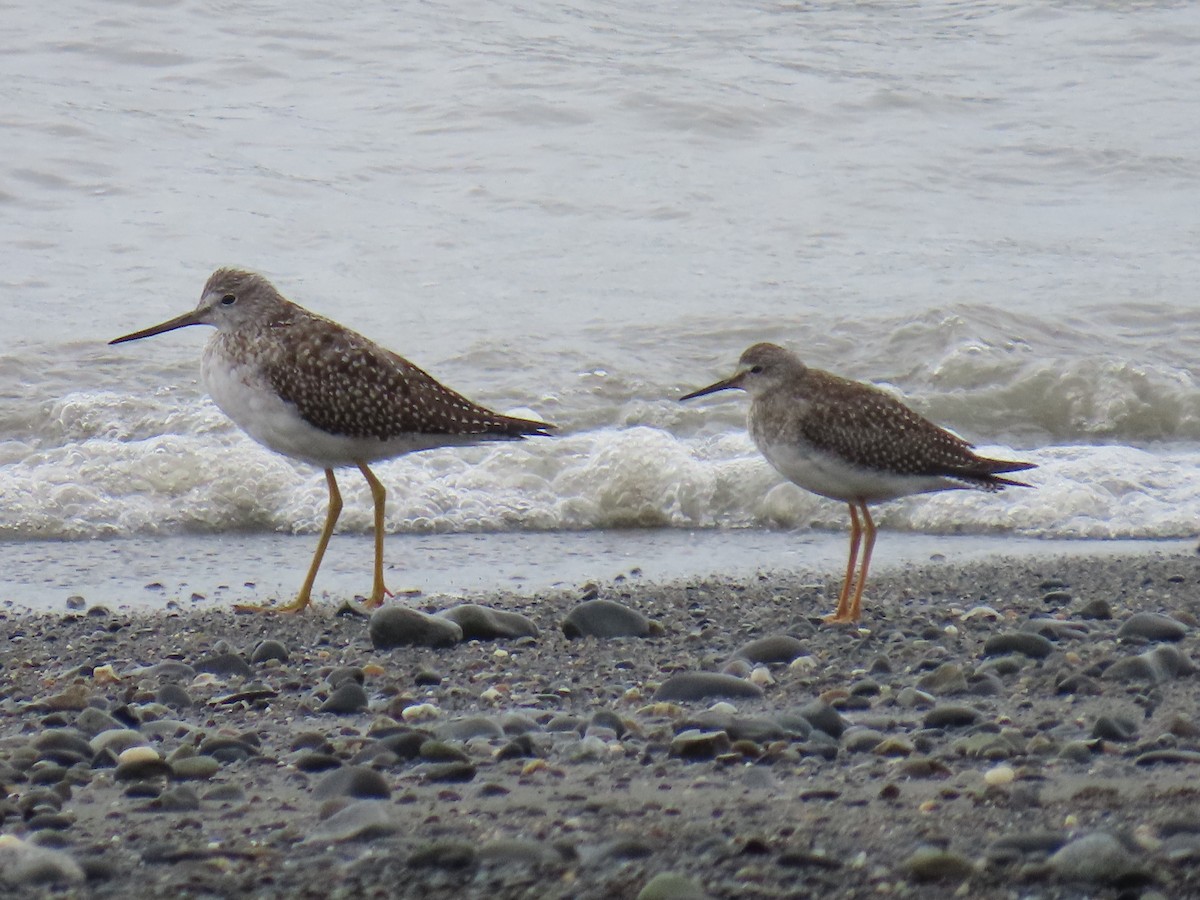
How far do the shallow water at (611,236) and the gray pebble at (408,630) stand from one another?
2638 millimetres

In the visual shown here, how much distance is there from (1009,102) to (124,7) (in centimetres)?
882

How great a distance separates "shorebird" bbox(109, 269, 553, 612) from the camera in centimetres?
632

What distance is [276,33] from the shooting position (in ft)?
52.3

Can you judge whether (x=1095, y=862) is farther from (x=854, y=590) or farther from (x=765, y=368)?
(x=765, y=368)

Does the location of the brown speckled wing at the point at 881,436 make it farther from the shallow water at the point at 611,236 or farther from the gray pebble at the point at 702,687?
the gray pebble at the point at 702,687

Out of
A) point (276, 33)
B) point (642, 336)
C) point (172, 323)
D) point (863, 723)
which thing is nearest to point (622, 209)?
point (642, 336)

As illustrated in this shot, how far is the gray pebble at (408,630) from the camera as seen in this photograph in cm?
536

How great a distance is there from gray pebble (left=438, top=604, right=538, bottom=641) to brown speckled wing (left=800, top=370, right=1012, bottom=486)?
1.48m

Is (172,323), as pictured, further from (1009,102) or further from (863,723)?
(1009,102)

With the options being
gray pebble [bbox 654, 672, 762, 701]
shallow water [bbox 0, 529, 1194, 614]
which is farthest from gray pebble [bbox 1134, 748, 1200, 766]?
shallow water [bbox 0, 529, 1194, 614]

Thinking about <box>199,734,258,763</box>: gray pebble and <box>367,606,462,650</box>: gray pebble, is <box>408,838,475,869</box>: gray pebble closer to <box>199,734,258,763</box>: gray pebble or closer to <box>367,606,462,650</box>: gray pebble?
<box>199,734,258,763</box>: gray pebble

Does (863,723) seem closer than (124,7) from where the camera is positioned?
Yes

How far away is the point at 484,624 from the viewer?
217 inches

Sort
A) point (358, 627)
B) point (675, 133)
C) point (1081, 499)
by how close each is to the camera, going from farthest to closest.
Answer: point (675, 133) → point (1081, 499) → point (358, 627)
